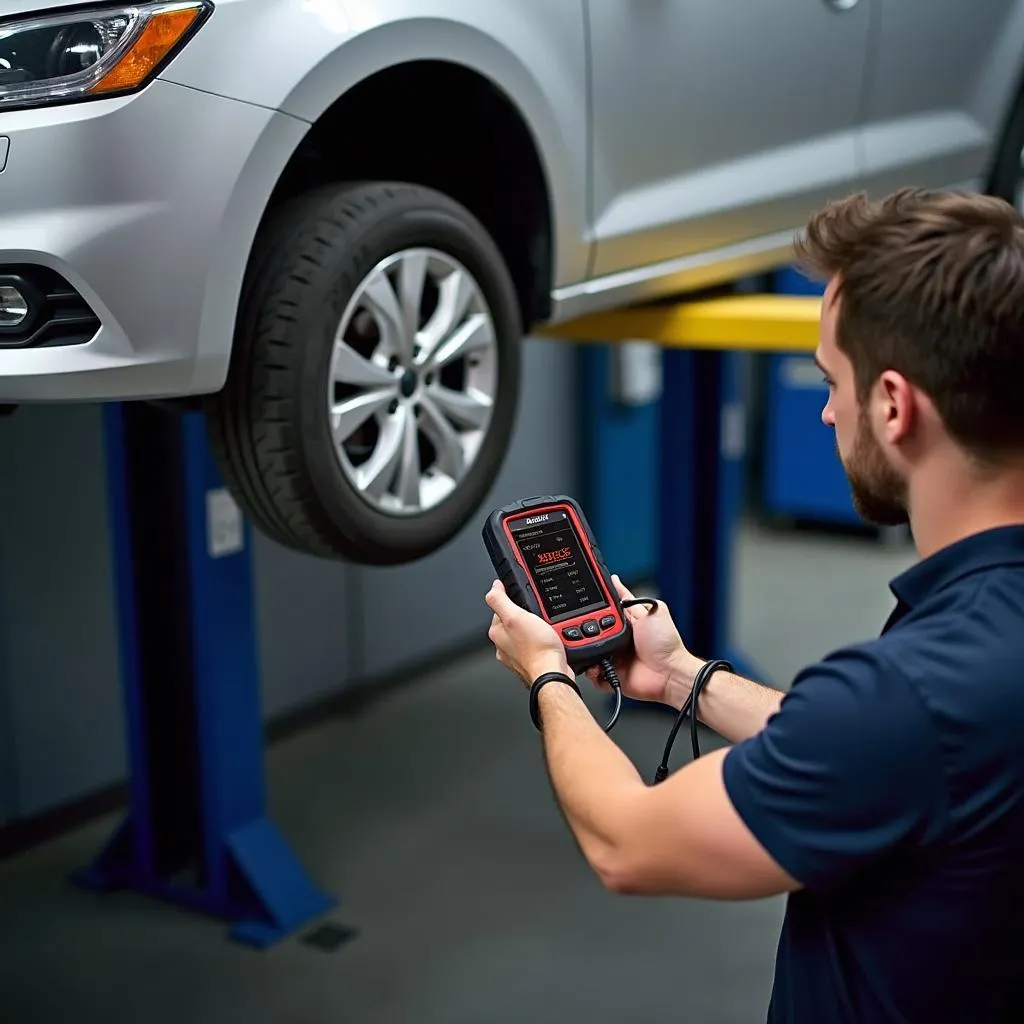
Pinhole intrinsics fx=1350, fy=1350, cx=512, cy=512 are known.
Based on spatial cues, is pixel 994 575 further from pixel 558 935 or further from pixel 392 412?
pixel 558 935

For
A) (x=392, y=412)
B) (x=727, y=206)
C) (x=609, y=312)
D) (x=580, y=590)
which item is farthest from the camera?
(x=609, y=312)

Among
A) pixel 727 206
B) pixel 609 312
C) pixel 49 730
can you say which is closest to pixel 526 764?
pixel 49 730

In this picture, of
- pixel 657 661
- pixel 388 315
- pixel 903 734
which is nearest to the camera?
pixel 903 734

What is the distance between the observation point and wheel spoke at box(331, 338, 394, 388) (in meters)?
1.88

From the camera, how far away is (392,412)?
200 centimetres

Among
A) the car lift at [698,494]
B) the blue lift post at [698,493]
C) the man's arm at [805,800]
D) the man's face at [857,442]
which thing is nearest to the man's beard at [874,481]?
the man's face at [857,442]

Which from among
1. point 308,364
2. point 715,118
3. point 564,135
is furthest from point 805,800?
point 715,118

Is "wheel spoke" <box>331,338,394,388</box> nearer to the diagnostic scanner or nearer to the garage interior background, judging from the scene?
the diagnostic scanner

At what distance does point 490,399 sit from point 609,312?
0.72 meters

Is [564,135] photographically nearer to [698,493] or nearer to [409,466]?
[409,466]

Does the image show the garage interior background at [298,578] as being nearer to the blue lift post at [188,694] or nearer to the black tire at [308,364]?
the blue lift post at [188,694]

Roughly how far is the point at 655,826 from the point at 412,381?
3.49 ft

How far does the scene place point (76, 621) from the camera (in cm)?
332

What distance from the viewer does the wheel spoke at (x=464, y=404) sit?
205cm
